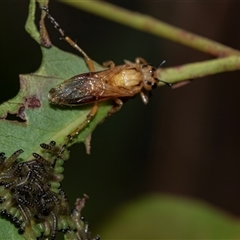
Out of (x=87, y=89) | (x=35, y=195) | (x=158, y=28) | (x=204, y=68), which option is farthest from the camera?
(x=158, y=28)

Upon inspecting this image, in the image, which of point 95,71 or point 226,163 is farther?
point 226,163

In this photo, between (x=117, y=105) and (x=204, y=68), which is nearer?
(x=204, y=68)

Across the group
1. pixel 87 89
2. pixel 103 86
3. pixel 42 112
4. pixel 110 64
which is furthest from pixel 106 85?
pixel 42 112

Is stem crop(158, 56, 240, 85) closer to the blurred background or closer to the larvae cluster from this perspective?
the larvae cluster

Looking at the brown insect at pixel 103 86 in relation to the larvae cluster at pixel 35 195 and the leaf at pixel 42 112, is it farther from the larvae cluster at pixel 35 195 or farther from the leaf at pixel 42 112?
the larvae cluster at pixel 35 195

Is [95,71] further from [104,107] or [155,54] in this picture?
[155,54]

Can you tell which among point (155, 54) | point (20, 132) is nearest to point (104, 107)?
point (20, 132)

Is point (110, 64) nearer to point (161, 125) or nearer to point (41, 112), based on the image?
point (41, 112)
